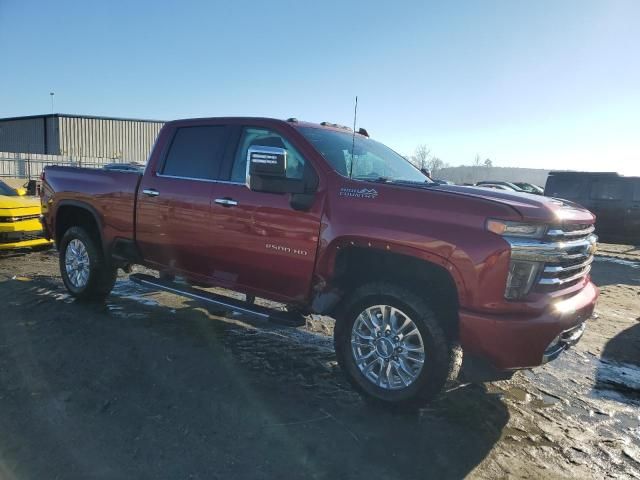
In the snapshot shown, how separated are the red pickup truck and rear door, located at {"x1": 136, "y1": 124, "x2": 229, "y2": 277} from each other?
0.01m

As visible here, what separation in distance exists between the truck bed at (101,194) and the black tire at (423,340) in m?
2.81

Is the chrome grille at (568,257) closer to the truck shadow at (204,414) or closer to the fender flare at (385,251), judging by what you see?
the fender flare at (385,251)

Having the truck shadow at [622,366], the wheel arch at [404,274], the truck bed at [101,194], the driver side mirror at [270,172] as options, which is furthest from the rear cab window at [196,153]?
the truck shadow at [622,366]

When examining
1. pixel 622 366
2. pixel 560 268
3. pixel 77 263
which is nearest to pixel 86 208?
pixel 77 263

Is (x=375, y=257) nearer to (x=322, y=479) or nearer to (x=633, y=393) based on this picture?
(x=322, y=479)

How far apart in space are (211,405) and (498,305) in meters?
2.12

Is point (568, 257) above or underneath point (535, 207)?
underneath

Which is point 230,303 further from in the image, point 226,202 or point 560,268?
point 560,268

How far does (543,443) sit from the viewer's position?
3.33 metres

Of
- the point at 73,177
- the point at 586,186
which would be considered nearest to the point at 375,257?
the point at 73,177

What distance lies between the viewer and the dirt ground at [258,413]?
116 inches

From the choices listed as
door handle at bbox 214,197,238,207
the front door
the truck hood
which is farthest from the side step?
the truck hood

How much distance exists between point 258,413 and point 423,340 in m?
1.27

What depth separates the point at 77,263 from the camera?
20.1ft
